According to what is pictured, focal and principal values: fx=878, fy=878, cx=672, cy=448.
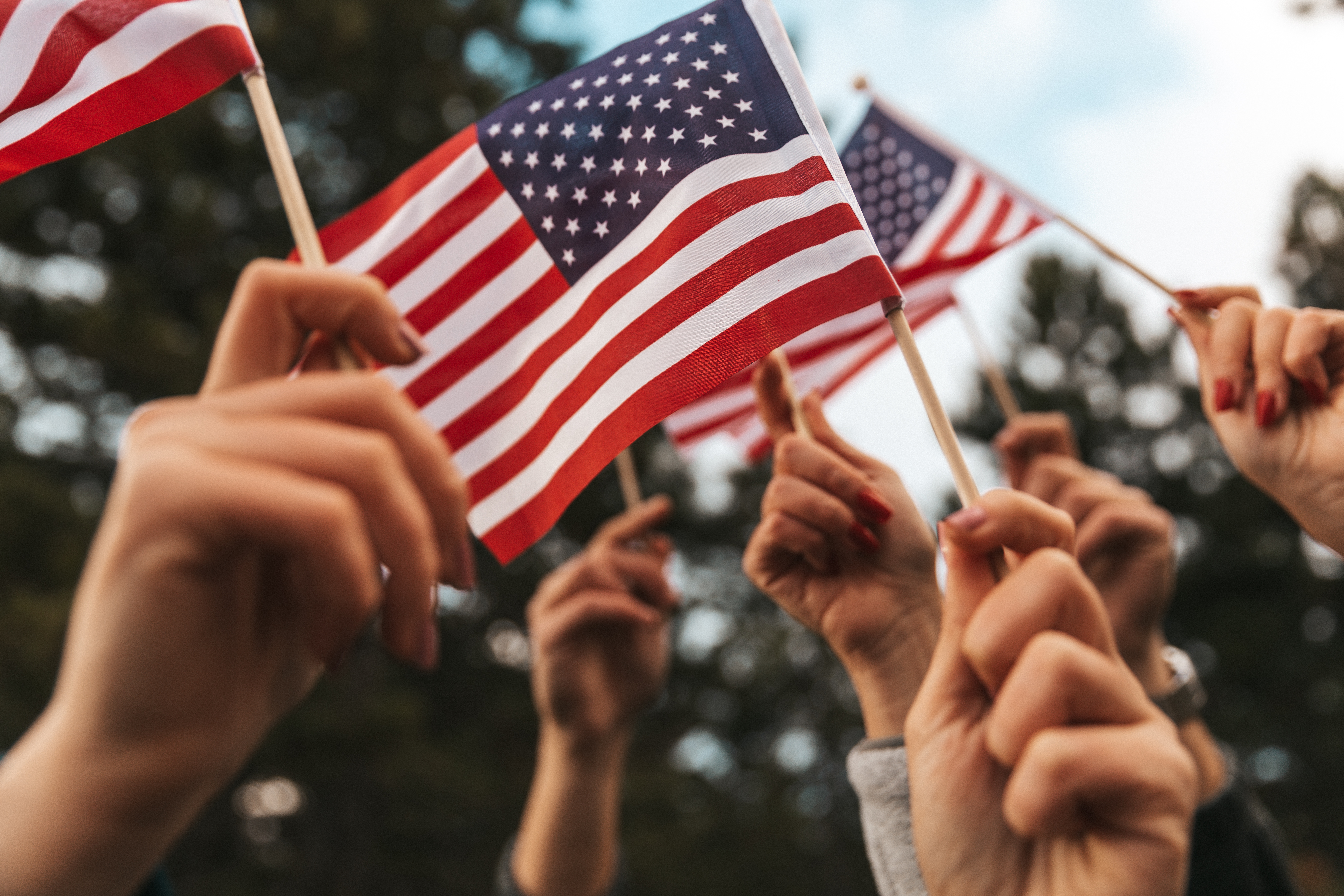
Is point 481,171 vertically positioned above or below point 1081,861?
above

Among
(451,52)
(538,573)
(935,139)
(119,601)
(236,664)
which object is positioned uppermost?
(451,52)

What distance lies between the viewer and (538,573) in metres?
13.0

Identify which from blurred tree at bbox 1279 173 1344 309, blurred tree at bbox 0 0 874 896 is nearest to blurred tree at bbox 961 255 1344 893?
blurred tree at bbox 1279 173 1344 309

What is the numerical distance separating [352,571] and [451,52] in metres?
13.0

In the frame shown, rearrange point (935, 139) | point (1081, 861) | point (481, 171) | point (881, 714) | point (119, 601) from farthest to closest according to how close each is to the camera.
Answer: point (935, 139) < point (481, 171) < point (881, 714) < point (1081, 861) < point (119, 601)

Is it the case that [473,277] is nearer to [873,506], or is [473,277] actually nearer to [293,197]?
[293,197]

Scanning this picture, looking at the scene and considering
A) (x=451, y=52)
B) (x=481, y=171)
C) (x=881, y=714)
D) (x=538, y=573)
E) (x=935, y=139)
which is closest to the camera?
(x=881, y=714)

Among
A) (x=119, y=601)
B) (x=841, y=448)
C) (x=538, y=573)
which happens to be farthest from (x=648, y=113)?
(x=538, y=573)

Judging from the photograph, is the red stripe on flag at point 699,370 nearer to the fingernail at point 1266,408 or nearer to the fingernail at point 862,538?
the fingernail at point 862,538

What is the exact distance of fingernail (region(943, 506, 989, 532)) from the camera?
1.12 meters

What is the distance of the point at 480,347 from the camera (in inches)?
81.9

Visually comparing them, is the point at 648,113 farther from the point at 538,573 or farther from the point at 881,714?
the point at 538,573

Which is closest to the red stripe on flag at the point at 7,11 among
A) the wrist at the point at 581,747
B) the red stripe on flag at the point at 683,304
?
the red stripe on flag at the point at 683,304

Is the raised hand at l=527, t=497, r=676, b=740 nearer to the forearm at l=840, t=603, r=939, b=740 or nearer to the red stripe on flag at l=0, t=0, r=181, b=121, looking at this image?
the forearm at l=840, t=603, r=939, b=740
